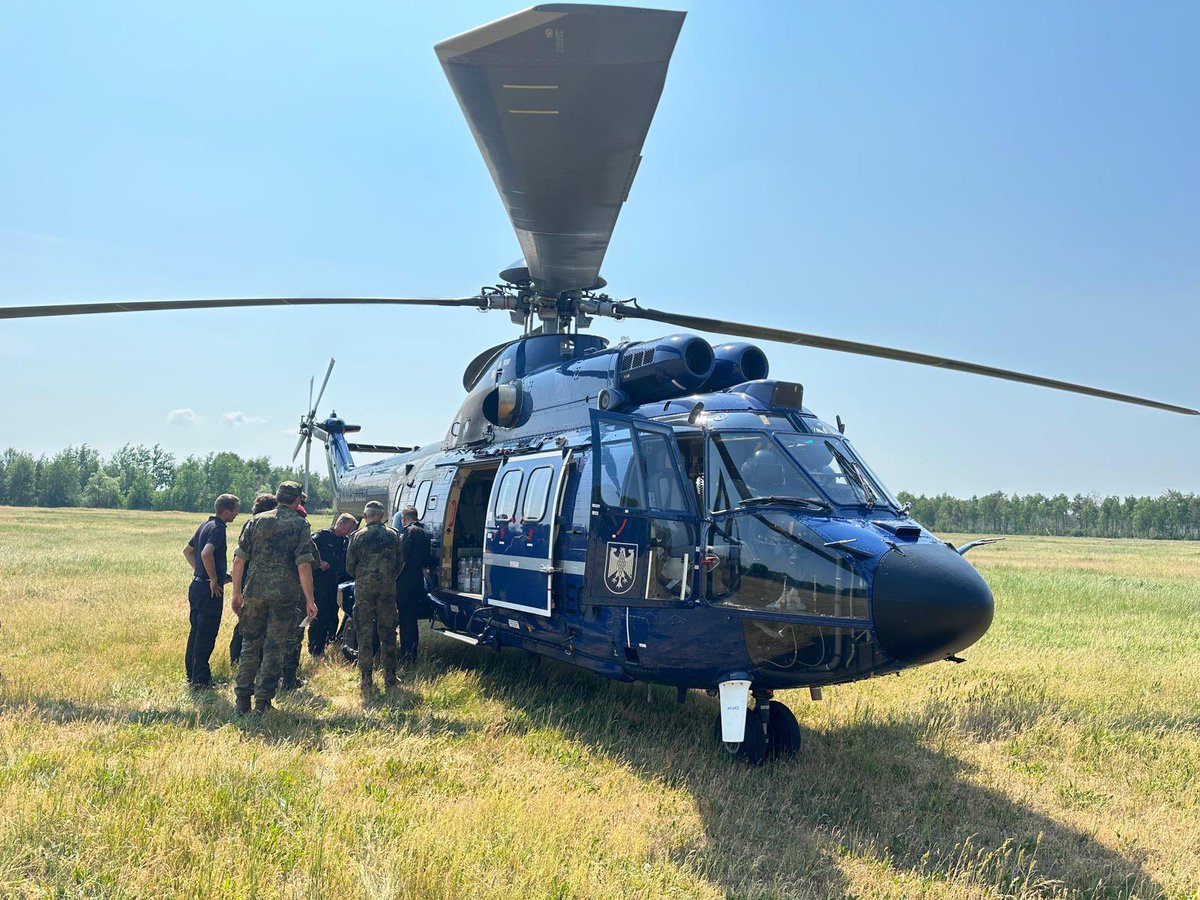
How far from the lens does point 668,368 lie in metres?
6.96

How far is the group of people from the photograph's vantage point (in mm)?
7074

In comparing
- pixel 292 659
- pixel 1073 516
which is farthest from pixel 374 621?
pixel 1073 516

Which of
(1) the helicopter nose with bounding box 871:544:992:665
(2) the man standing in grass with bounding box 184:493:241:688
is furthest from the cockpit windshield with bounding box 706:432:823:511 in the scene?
(2) the man standing in grass with bounding box 184:493:241:688

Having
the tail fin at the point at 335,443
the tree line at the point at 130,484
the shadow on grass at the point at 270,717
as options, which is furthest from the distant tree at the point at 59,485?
the shadow on grass at the point at 270,717

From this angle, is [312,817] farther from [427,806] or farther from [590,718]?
[590,718]

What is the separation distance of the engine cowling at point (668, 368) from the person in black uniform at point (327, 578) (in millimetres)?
4102

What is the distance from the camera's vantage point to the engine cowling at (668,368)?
696cm

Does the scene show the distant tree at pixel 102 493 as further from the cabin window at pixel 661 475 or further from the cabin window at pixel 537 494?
the cabin window at pixel 661 475

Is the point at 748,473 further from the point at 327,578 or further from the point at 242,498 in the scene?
the point at 242,498

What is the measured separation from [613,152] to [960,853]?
4.38 m

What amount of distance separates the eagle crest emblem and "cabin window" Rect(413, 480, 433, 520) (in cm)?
433

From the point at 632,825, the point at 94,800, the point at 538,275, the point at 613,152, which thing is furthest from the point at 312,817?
the point at 538,275

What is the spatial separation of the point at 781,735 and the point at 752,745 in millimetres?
270

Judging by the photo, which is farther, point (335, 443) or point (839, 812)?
point (335, 443)
